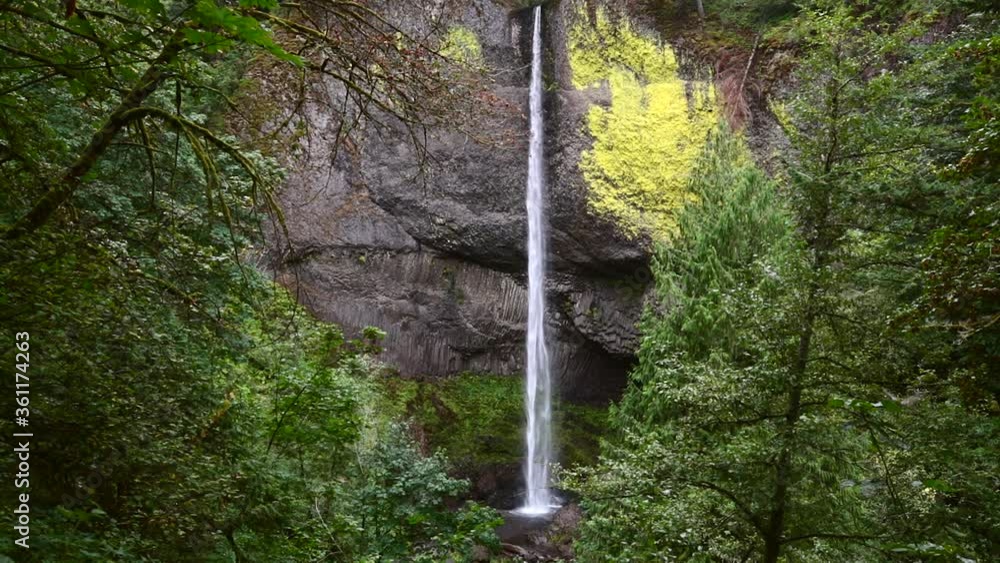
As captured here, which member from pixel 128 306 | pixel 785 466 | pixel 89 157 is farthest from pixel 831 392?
pixel 89 157

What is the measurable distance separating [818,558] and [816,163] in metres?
3.11

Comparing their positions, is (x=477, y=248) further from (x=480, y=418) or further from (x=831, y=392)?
(x=831, y=392)

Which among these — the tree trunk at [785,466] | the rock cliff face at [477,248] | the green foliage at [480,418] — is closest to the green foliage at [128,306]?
the tree trunk at [785,466]

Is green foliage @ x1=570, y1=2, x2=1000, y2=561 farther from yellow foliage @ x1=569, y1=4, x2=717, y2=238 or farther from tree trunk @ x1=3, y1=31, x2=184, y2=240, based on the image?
yellow foliage @ x1=569, y1=4, x2=717, y2=238

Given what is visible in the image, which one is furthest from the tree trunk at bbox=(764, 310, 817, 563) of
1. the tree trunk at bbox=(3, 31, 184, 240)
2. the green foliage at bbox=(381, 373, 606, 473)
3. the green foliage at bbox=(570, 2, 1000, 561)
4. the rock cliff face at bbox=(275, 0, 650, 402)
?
the green foliage at bbox=(381, 373, 606, 473)

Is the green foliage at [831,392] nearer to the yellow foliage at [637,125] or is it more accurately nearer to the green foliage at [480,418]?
the yellow foliage at [637,125]

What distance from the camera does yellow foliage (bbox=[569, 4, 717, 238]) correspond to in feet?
47.9

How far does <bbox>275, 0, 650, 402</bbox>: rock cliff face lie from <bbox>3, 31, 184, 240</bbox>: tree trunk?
11.9 meters

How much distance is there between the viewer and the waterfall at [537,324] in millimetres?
15750

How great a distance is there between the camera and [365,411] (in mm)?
11969

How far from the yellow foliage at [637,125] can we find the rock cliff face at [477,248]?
15.0 inches

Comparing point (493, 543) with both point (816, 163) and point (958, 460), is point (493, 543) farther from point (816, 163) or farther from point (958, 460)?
point (816, 163)

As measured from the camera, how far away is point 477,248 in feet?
53.4

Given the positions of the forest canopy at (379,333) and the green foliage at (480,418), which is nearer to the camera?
the forest canopy at (379,333)
